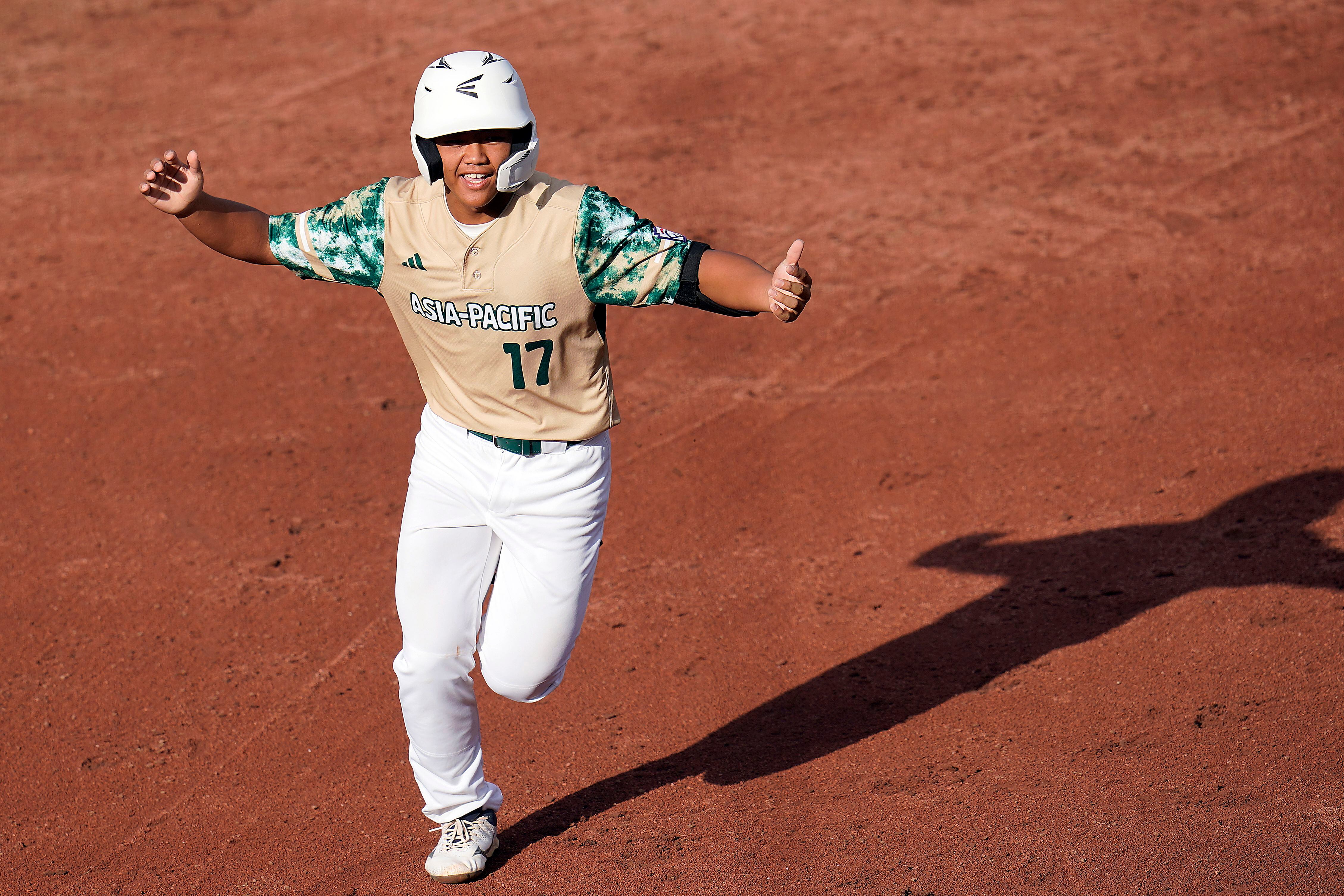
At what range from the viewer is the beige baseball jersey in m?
3.79

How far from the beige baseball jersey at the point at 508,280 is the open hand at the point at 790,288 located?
337mm

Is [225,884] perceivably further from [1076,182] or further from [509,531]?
[1076,182]

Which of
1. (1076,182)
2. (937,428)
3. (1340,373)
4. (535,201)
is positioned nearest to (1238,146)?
(1076,182)

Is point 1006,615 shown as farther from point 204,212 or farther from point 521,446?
point 204,212

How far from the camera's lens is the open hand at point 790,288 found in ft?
11.6

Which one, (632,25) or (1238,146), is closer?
(1238,146)

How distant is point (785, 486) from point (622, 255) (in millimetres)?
3260

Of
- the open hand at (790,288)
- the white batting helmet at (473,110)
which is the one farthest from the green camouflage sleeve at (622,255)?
the open hand at (790,288)

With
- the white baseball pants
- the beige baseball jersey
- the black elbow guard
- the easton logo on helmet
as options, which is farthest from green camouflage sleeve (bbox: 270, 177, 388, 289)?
the black elbow guard

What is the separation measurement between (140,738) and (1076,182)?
7548 millimetres

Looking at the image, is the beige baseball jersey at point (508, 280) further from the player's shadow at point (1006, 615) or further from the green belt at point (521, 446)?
the player's shadow at point (1006, 615)

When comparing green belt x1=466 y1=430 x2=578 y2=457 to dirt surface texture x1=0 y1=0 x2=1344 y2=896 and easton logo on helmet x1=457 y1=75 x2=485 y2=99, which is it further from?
dirt surface texture x1=0 y1=0 x2=1344 y2=896

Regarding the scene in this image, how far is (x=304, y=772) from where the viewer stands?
500 cm

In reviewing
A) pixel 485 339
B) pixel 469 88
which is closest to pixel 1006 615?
pixel 485 339
